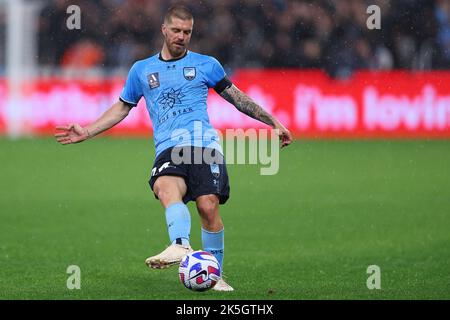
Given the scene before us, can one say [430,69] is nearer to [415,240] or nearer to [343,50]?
[343,50]

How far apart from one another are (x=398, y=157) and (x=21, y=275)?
11.1 meters

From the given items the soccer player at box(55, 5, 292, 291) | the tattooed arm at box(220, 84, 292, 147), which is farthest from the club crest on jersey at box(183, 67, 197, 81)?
the tattooed arm at box(220, 84, 292, 147)

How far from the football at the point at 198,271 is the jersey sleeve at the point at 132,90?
1.40 meters

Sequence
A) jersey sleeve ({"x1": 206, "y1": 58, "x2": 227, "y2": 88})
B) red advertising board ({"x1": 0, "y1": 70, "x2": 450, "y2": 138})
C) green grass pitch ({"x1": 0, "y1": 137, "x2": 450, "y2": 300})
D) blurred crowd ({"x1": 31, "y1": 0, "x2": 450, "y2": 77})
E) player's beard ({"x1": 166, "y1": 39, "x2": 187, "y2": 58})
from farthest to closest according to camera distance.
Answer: blurred crowd ({"x1": 31, "y1": 0, "x2": 450, "y2": 77}), red advertising board ({"x1": 0, "y1": 70, "x2": 450, "y2": 138}), green grass pitch ({"x1": 0, "y1": 137, "x2": 450, "y2": 300}), jersey sleeve ({"x1": 206, "y1": 58, "x2": 227, "y2": 88}), player's beard ({"x1": 166, "y1": 39, "x2": 187, "y2": 58})

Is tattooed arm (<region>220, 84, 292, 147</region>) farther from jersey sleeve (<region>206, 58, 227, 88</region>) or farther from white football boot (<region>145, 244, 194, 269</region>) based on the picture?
white football boot (<region>145, 244, 194, 269</region>)

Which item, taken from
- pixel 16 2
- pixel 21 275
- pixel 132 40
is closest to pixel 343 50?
pixel 132 40

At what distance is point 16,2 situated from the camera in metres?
22.2

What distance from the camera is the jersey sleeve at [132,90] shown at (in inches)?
309

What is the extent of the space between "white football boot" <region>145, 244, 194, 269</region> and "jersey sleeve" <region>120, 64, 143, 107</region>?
1.37 meters

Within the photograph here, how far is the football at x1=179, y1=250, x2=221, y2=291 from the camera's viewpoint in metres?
7.14

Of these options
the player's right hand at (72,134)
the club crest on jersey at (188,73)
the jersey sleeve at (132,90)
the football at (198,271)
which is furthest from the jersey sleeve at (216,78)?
the football at (198,271)

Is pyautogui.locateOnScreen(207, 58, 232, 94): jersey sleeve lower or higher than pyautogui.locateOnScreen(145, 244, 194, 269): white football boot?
higher

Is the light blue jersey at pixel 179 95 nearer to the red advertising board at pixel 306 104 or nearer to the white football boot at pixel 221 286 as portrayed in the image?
the white football boot at pixel 221 286

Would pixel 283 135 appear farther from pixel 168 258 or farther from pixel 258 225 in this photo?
pixel 258 225
